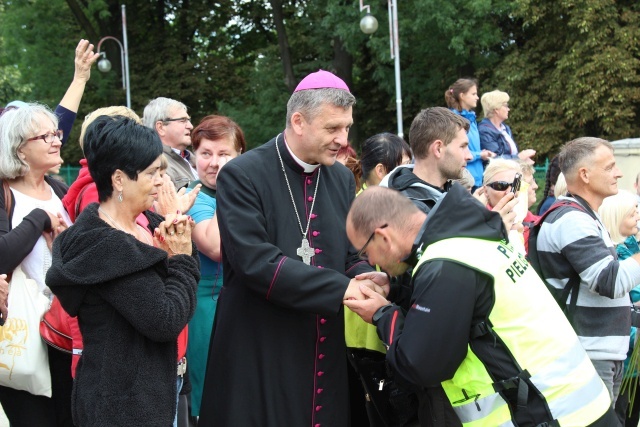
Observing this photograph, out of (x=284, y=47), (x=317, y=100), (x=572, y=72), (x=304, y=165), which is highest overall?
(x=284, y=47)

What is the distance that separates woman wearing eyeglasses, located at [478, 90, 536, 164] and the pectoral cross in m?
6.08

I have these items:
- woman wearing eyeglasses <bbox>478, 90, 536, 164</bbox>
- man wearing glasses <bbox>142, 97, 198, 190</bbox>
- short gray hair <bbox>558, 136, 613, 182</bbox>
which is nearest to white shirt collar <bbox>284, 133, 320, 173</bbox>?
short gray hair <bbox>558, 136, 613, 182</bbox>

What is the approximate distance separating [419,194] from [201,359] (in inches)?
58.9

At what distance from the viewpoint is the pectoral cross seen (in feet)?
11.2

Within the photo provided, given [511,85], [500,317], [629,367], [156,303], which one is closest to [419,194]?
[500,317]

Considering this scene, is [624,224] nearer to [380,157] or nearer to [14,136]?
[380,157]

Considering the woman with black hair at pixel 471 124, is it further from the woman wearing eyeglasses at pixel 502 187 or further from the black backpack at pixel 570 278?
the black backpack at pixel 570 278

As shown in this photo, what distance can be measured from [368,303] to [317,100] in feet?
2.92

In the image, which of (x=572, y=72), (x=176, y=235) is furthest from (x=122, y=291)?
(x=572, y=72)

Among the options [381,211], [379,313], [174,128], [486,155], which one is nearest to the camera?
[381,211]

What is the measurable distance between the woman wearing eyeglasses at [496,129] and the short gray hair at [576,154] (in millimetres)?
4335

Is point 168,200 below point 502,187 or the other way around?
the other way around

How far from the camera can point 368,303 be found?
3.11 meters

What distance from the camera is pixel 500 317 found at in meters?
2.69
